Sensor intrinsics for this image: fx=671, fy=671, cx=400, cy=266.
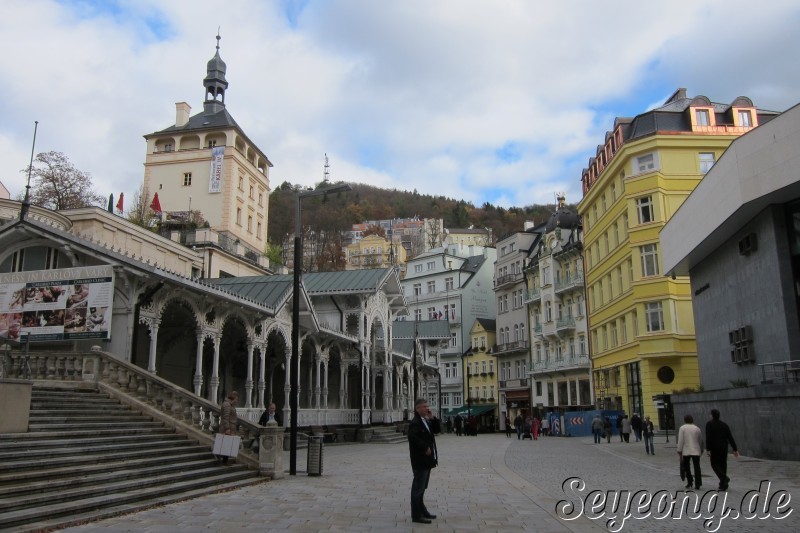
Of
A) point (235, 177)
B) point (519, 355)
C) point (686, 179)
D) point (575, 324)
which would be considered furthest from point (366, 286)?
point (519, 355)

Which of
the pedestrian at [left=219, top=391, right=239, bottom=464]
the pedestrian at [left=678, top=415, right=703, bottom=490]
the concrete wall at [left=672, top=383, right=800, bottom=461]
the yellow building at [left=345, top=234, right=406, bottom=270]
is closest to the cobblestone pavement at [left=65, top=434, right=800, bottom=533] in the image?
the pedestrian at [left=678, top=415, right=703, bottom=490]

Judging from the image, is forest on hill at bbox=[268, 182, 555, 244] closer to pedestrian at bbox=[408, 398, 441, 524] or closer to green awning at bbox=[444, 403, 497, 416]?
green awning at bbox=[444, 403, 497, 416]

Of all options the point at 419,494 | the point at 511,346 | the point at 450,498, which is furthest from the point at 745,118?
the point at 419,494

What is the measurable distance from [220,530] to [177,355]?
18224 millimetres

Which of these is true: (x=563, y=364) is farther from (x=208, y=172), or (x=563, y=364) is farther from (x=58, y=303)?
(x=58, y=303)

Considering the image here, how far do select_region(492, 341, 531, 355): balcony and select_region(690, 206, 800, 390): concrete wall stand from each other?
31.7 metres

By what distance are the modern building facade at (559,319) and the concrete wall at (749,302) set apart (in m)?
21.8

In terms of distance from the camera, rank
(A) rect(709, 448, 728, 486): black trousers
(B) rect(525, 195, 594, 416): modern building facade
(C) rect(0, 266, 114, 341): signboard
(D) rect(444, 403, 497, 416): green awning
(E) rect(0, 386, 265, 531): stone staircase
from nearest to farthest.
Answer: (E) rect(0, 386, 265, 531): stone staircase → (A) rect(709, 448, 728, 486): black trousers → (C) rect(0, 266, 114, 341): signboard → (B) rect(525, 195, 594, 416): modern building facade → (D) rect(444, 403, 497, 416): green awning

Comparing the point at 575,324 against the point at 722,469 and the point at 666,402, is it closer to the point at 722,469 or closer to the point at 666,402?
the point at 666,402

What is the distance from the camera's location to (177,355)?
25.8 meters

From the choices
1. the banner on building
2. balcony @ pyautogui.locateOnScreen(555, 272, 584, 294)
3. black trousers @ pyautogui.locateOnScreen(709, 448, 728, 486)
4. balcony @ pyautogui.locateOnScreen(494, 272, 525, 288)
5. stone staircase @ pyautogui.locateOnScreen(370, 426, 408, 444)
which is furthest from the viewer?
balcony @ pyautogui.locateOnScreen(494, 272, 525, 288)

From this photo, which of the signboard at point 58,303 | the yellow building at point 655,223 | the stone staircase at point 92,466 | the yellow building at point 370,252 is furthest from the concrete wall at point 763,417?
the yellow building at point 370,252

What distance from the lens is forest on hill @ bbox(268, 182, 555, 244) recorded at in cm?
11388

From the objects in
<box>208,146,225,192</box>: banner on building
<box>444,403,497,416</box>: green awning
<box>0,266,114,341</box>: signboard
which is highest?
<box>208,146,225,192</box>: banner on building
